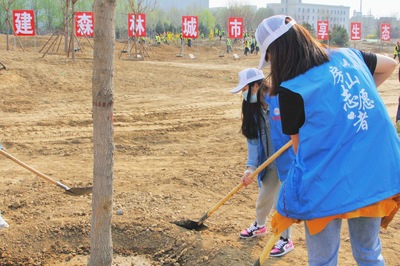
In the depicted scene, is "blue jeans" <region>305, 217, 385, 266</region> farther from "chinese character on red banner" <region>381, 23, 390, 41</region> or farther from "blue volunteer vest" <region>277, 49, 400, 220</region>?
"chinese character on red banner" <region>381, 23, 390, 41</region>

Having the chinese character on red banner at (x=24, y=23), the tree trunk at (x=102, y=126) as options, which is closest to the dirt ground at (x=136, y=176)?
the tree trunk at (x=102, y=126)

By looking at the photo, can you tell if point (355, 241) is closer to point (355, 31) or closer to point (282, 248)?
point (282, 248)

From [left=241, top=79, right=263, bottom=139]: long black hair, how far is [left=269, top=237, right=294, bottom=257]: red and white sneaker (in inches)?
30.5

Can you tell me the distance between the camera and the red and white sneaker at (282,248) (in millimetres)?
3228

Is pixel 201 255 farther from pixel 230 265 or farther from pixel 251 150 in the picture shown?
pixel 251 150

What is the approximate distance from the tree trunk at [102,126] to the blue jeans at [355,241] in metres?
1.14

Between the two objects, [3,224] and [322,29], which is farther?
[322,29]

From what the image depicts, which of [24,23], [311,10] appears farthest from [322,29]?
[311,10]

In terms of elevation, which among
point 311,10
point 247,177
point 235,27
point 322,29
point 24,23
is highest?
point 311,10

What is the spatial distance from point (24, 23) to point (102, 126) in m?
19.2

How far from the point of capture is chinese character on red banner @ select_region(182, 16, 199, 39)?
23016mm

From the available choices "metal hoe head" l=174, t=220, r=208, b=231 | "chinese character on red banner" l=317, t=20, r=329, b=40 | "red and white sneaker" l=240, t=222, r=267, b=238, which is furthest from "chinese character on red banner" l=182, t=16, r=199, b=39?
"red and white sneaker" l=240, t=222, r=267, b=238

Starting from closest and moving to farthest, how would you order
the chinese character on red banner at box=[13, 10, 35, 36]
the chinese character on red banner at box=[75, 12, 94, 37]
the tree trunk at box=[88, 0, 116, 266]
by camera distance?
the tree trunk at box=[88, 0, 116, 266] → the chinese character on red banner at box=[13, 10, 35, 36] → the chinese character on red banner at box=[75, 12, 94, 37]

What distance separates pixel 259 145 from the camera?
325 centimetres
